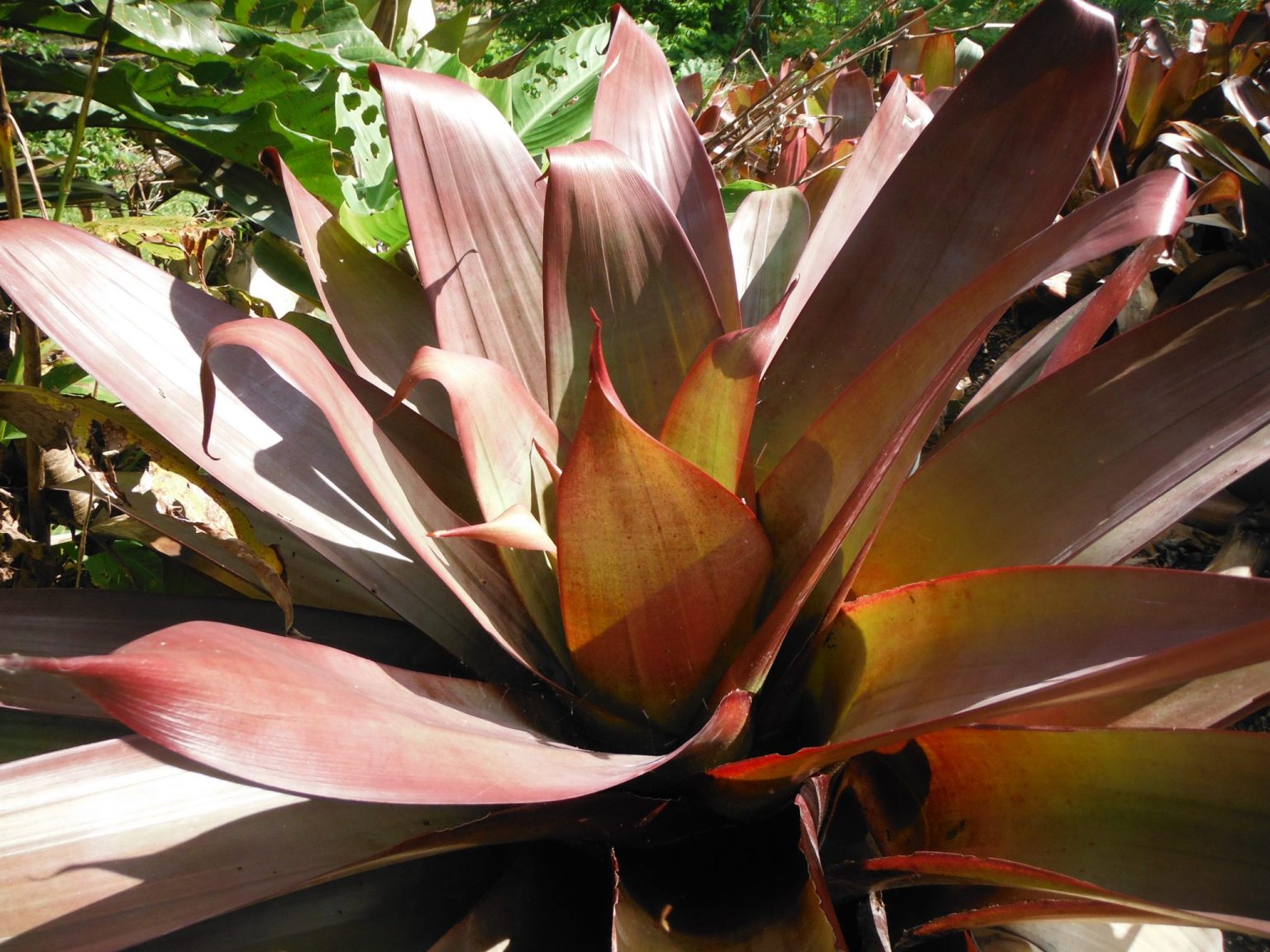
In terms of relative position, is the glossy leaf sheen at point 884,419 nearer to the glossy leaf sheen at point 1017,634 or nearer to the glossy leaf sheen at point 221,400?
the glossy leaf sheen at point 1017,634

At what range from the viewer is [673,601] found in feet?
2.48

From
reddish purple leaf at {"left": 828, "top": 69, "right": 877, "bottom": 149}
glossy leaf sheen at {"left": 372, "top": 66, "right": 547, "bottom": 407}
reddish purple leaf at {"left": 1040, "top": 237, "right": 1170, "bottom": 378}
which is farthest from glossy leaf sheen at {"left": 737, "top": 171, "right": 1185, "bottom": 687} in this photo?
reddish purple leaf at {"left": 828, "top": 69, "right": 877, "bottom": 149}

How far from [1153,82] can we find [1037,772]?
2.20 metres

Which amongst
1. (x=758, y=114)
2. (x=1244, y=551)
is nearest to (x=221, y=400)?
(x=758, y=114)

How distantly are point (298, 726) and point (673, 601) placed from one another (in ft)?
1.06

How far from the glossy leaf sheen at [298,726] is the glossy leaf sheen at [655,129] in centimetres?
68

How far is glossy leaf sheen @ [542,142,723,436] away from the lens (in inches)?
35.5

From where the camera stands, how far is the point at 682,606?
2.50 ft

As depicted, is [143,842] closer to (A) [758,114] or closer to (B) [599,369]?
(B) [599,369]

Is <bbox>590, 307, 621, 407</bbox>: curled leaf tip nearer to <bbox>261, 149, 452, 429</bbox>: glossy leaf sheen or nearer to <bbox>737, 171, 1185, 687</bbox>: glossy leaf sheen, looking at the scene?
<bbox>737, 171, 1185, 687</bbox>: glossy leaf sheen

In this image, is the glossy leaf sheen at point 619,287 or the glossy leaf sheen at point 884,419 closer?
the glossy leaf sheen at point 884,419

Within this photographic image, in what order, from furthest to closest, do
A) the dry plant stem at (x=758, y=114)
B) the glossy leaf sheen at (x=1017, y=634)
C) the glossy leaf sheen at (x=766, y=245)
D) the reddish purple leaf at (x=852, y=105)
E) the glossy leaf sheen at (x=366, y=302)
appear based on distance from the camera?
1. the reddish purple leaf at (x=852, y=105)
2. the dry plant stem at (x=758, y=114)
3. the glossy leaf sheen at (x=766, y=245)
4. the glossy leaf sheen at (x=366, y=302)
5. the glossy leaf sheen at (x=1017, y=634)

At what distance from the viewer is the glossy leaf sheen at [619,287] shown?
901 mm

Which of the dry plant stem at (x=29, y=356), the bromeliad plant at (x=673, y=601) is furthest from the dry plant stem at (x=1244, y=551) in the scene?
the dry plant stem at (x=29, y=356)
